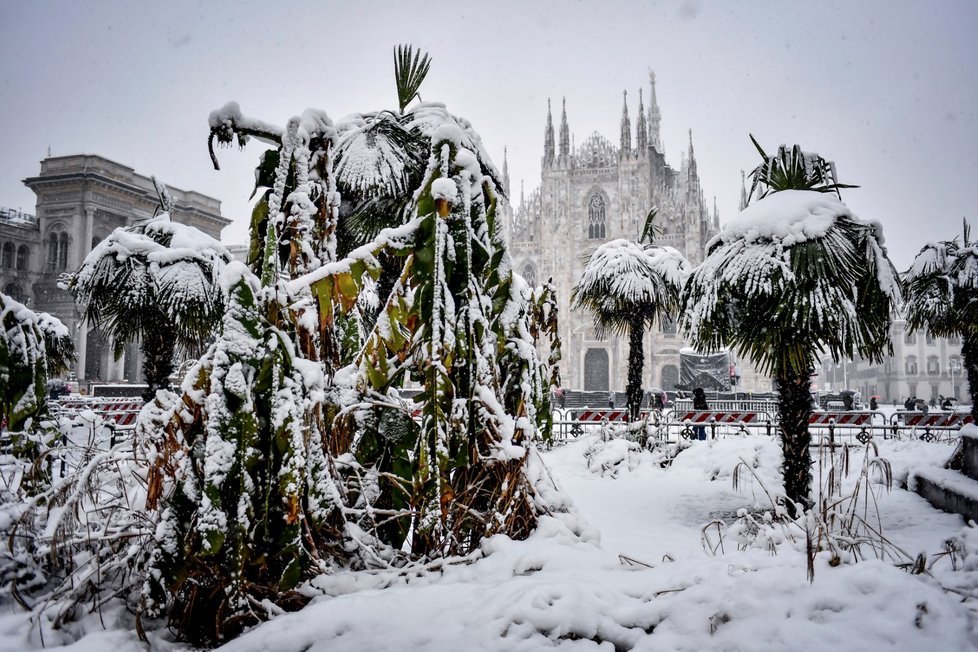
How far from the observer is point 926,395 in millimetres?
62281

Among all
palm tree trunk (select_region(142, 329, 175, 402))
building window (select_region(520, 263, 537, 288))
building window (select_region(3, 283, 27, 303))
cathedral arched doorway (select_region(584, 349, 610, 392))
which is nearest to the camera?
palm tree trunk (select_region(142, 329, 175, 402))

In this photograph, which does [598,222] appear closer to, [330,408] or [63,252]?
[63,252]

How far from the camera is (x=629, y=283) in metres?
11.7

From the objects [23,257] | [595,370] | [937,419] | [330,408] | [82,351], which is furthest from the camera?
[595,370]

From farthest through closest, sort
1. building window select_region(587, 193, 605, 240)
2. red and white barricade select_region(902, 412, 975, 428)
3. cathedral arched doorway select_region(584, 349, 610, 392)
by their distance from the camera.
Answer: building window select_region(587, 193, 605, 240)
cathedral arched doorway select_region(584, 349, 610, 392)
red and white barricade select_region(902, 412, 975, 428)

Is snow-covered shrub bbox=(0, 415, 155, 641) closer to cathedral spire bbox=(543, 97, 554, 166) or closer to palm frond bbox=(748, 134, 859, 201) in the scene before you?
palm frond bbox=(748, 134, 859, 201)

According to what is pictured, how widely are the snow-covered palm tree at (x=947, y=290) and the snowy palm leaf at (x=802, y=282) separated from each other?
4288mm

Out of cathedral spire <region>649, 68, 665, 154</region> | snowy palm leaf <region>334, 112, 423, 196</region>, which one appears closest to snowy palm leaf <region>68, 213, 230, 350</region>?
snowy palm leaf <region>334, 112, 423, 196</region>

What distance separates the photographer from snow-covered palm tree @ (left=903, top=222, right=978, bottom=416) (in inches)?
360

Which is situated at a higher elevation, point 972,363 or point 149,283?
point 149,283

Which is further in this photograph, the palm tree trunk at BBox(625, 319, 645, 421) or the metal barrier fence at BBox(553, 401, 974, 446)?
the metal barrier fence at BBox(553, 401, 974, 446)

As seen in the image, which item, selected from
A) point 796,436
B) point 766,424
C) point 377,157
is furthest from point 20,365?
point 766,424

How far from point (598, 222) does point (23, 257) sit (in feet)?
134

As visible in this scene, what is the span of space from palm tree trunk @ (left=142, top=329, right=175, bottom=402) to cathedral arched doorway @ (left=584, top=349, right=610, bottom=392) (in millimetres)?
40641
